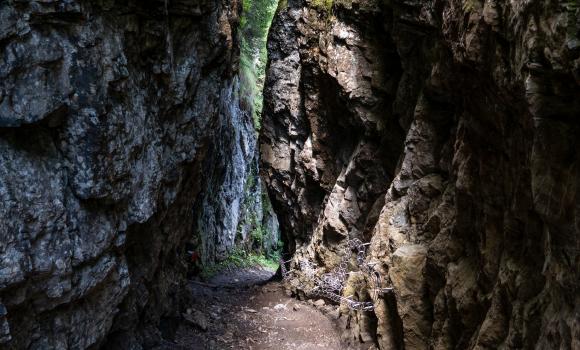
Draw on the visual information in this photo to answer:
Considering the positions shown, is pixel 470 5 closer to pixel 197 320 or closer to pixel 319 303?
pixel 319 303

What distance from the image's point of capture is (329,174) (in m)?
14.2

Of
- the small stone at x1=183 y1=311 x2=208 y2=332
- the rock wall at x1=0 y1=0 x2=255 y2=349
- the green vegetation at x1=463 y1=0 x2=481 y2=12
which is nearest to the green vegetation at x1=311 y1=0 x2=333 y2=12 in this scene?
the rock wall at x1=0 y1=0 x2=255 y2=349

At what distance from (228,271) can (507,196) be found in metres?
17.1

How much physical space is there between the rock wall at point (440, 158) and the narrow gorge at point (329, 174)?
0.03 metres

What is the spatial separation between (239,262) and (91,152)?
56.4 ft

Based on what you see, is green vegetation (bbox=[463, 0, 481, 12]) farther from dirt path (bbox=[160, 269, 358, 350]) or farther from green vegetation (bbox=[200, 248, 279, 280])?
green vegetation (bbox=[200, 248, 279, 280])

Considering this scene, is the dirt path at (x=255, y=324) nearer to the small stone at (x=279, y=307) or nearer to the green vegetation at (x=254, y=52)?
the small stone at (x=279, y=307)

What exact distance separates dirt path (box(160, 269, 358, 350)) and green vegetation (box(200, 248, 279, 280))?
4.81 meters

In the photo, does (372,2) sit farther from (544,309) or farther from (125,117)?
(544,309)

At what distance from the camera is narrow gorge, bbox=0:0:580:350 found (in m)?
4.33

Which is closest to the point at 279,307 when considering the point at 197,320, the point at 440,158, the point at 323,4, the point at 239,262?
the point at 197,320

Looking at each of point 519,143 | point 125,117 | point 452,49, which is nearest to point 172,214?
point 125,117

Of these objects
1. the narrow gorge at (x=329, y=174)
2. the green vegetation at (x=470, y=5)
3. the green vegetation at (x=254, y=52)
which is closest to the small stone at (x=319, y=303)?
the narrow gorge at (x=329, y=174)

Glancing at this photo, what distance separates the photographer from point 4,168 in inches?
199
